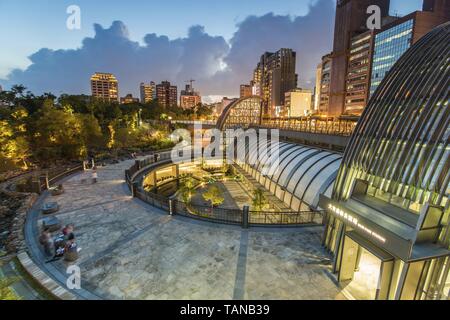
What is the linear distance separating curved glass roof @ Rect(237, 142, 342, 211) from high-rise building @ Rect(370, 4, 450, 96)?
50876 millimetres

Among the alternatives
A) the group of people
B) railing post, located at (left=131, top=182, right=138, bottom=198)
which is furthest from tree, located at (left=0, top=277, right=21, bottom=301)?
railing post, located at (left=131, top=182, right=138, bottom=198)

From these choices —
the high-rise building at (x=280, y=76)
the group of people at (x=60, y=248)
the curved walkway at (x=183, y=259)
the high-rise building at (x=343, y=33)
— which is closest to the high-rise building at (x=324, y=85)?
the high-rise building at (x=343, y=33)

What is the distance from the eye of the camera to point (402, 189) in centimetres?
874

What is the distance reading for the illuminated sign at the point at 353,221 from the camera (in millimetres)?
7563

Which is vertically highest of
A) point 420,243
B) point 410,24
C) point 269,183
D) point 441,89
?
point 410,24

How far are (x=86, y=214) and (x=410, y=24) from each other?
99823mm

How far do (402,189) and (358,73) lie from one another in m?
97.8

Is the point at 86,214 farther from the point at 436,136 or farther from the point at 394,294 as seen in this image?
the point at 436,136

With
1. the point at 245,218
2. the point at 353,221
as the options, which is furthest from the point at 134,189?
the point at 353,221

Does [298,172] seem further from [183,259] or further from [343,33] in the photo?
[343,33]

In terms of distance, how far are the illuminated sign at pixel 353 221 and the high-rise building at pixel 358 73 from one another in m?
86.5

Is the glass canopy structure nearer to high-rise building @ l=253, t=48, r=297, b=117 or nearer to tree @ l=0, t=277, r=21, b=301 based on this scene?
tree @ l=0, t=277, r=21, b=301
